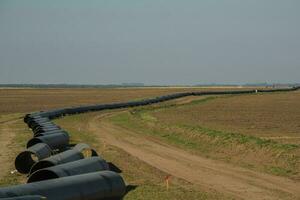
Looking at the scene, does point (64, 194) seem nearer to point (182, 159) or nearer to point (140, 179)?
point (140, 179)

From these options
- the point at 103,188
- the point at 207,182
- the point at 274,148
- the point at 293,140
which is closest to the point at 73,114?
the point at 293,140

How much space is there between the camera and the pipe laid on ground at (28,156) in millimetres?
19859

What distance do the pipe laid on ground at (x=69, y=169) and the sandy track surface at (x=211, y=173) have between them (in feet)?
12.0

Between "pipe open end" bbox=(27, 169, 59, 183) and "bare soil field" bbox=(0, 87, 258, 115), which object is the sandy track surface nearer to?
"pipe open end" bbox=(27, 169, 59, 183)

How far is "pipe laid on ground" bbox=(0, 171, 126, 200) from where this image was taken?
11.4m

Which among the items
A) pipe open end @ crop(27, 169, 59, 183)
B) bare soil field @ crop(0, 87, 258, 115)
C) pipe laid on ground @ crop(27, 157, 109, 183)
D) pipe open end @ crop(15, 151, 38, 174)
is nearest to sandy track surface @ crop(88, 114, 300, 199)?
pipe laid on ground @ crop(27, 157, 109, 183)

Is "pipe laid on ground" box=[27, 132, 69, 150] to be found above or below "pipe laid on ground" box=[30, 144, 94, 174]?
below

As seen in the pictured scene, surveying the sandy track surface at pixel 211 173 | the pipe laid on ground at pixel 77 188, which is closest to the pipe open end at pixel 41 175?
the pipe laid on ground at pixel 77 188

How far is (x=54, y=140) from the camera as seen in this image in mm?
24156

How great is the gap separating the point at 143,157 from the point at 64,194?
37.1ft

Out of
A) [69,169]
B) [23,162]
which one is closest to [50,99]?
[23,162]

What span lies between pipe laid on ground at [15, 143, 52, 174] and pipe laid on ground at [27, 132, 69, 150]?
210 cm

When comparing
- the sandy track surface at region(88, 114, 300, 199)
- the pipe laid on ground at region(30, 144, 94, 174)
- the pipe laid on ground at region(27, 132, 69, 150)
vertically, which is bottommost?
the sandy track surface at region(88, 114, 300, 199)

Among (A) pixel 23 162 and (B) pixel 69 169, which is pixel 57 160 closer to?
(B) pixel 69 169
